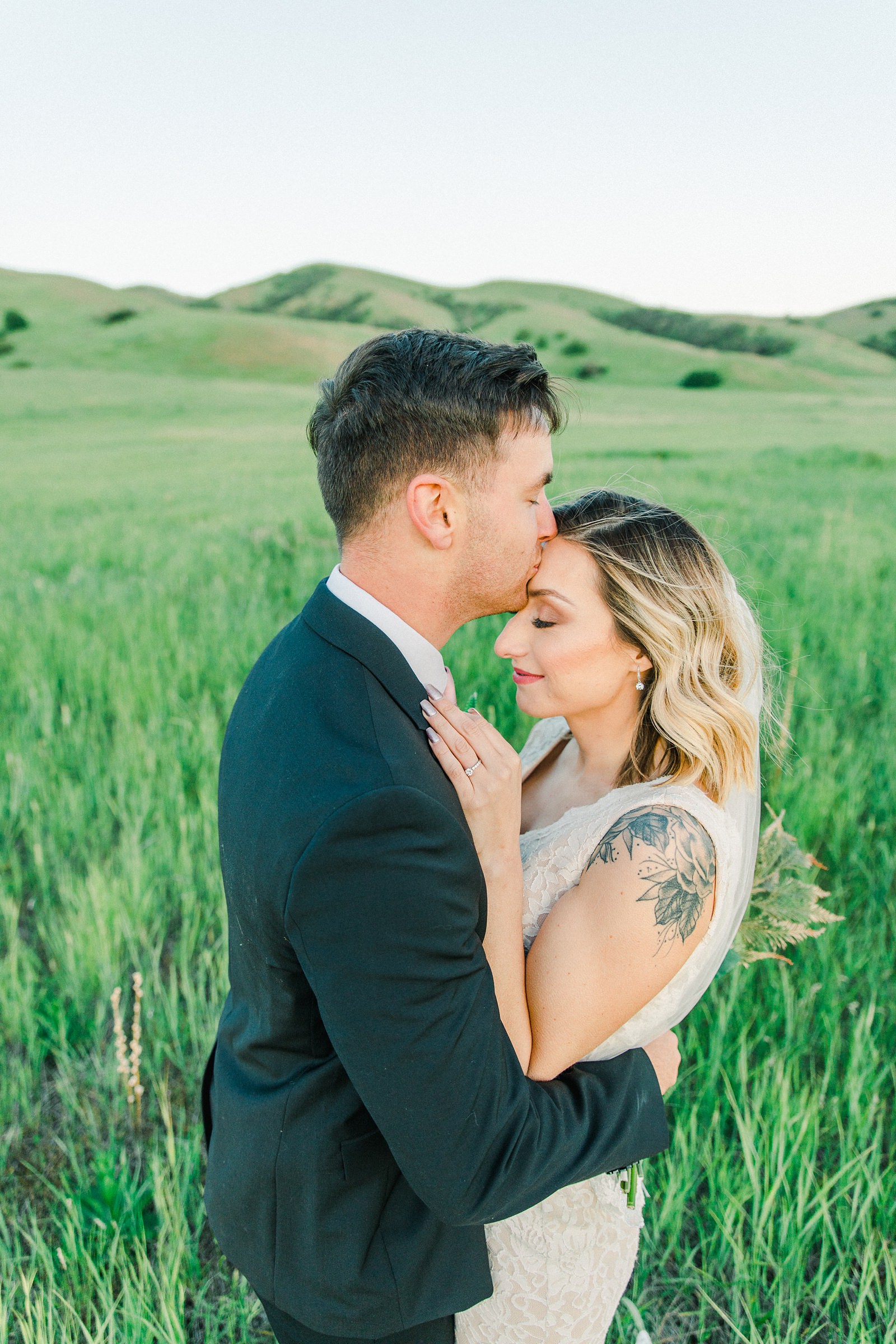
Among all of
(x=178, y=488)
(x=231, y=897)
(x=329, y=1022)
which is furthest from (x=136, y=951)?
(x=178, y=488)

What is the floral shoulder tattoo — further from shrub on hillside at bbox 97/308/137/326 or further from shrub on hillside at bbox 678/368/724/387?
shrub on hillside at bbox 97/308/137/326

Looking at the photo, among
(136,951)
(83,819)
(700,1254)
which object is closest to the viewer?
(700,1254)

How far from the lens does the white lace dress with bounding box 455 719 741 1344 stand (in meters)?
1.74

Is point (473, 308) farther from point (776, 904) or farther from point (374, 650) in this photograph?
point (374, 650)

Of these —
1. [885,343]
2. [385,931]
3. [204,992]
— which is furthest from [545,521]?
[885,343]

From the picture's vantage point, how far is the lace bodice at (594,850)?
5.74 ft

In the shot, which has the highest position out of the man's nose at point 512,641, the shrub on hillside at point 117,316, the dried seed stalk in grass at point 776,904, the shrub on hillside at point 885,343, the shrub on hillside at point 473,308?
the shrub on hillside at point 473,308

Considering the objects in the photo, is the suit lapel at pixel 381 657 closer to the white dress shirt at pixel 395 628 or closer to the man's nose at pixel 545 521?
the white dress shirt at pixel 395 628

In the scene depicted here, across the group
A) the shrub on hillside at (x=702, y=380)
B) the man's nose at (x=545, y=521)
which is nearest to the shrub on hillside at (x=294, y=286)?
the shrub on hillside at (x=702, y=380)

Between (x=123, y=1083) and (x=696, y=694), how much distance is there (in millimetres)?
2283

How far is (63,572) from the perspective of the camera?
8.84m

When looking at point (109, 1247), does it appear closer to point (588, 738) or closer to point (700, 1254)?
point (700, 1254)

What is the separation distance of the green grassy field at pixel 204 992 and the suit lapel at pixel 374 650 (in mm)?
1198

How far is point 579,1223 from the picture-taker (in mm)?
1747
